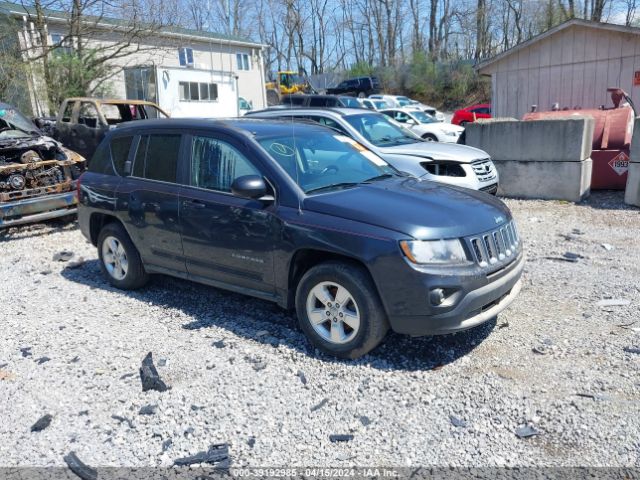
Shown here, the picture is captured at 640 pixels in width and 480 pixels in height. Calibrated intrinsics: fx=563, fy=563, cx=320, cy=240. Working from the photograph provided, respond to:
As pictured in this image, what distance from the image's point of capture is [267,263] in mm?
4531

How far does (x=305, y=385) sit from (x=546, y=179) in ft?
26.4

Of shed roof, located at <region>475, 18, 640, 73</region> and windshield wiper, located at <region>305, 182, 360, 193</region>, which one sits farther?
shed roof, located at <region>475, 18, 640, 73</region>

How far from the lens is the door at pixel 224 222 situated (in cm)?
455

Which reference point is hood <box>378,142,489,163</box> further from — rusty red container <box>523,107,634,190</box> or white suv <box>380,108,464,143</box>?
white suv <box>380,108,464,143</box>

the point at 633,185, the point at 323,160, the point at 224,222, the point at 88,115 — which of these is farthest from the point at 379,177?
the point at 88,115

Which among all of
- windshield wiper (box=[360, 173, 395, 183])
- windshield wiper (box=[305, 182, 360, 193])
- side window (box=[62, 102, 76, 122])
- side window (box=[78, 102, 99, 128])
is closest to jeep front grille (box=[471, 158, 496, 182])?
windshield wiper (box=[360, 173, 395, 183])

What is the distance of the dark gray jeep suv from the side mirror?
0.03ft

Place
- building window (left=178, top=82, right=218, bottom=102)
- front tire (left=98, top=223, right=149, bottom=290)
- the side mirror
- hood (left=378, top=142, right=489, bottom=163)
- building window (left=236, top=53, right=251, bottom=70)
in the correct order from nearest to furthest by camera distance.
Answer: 1. the side mirror
2. front tire (left=98, top=223, right=149, bottom=290)
3. hood (left=378, top=142, right=489, bottom=163)
4. building window (left=178, top=82, right=218, bottom=102)
5. building window (left=236, top=53, right=251, bottom=70)

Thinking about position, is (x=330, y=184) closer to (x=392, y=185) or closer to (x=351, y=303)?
(x=392, y=185)

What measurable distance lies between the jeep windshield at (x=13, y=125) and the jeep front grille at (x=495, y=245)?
871 cm

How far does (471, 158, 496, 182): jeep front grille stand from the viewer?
29.7 ft

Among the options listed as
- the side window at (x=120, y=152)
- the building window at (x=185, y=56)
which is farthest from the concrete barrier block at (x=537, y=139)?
the building window at (x=185, y=56)

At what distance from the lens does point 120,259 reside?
19.7 ft

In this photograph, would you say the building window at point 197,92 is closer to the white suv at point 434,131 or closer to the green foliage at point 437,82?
the white suv at point 434,131
